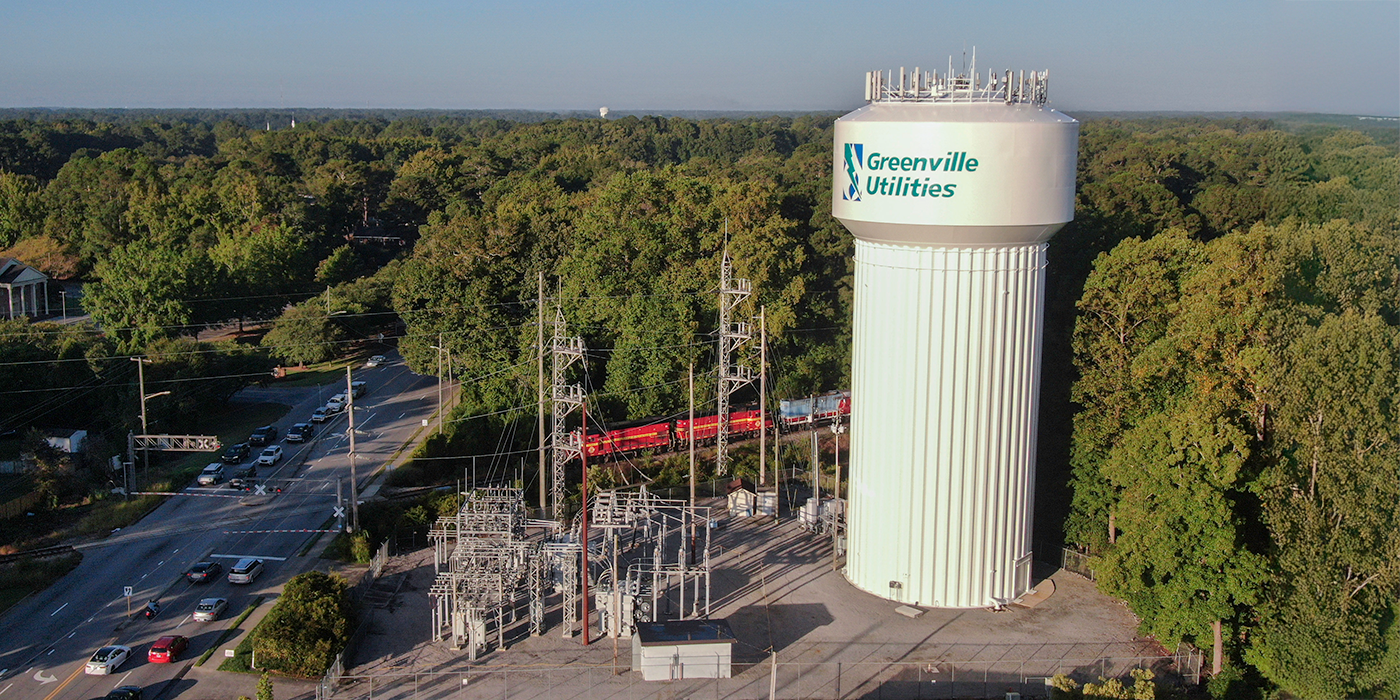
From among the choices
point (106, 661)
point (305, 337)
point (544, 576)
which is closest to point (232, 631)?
point (106, 661)

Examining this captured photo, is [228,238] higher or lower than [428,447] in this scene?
higher

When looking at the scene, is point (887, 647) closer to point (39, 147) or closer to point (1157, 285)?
point (1157, 285)

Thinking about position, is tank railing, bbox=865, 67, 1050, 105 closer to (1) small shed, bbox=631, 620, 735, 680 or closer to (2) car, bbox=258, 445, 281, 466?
(1) small shed, bbox=631, 620, 735, 680

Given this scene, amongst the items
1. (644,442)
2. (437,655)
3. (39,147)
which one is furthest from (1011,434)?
(39,147)

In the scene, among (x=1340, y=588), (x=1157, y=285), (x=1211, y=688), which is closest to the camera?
(x=1340, y=588)

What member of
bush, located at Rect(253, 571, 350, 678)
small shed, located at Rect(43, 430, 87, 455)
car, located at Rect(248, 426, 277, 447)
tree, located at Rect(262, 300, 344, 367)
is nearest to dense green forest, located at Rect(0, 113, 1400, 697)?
tree, located at Rect(262, 300, 344, 367)

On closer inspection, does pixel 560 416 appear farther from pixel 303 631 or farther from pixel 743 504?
pixel 303 631
